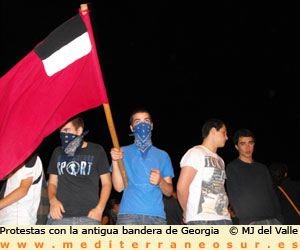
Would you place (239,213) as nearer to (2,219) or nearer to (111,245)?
(111,245)

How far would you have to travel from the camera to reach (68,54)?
3562 millimetres

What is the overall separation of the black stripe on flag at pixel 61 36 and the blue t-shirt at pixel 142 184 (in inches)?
50.8

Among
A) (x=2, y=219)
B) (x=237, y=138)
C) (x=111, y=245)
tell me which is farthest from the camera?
(x=237, y=138)

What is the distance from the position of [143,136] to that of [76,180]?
0.79 m

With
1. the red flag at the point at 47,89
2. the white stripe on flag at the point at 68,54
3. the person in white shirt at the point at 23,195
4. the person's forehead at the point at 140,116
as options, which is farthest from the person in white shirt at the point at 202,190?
the white stripe on flag at the point at 68,54

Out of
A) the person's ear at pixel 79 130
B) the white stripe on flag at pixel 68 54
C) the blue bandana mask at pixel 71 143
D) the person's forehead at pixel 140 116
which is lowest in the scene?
the blue bandana mask at pixel 71 143

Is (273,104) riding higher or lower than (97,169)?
higher

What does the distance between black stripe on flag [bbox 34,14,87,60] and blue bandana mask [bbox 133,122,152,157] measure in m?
1.11

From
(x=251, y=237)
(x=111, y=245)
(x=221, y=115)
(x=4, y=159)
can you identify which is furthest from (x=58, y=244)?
(x=221, y=115)

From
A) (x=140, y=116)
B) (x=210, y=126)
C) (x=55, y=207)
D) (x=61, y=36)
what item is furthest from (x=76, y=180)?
(x=210, y=126)

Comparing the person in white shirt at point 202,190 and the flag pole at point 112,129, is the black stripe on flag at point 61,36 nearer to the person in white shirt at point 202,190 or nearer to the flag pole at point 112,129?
the flag pole at point 112,129

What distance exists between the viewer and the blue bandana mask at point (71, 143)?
4027 millimetres

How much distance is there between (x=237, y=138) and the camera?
17.3ft

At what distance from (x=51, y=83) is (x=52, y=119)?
0.32 metres
